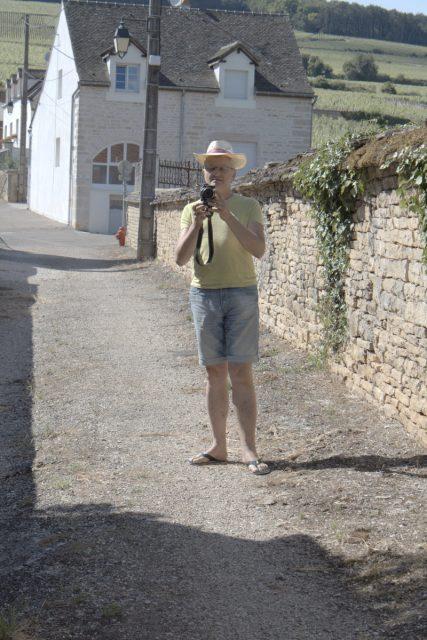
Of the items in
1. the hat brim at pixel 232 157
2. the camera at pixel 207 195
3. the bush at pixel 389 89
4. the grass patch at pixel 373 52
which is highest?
the grass patch at pixel 373 52

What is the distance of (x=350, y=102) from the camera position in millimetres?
73812

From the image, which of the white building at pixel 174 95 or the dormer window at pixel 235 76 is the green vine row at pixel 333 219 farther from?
the dormer window at pixel 235 76

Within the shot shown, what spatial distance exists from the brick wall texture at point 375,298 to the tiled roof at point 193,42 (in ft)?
86.7

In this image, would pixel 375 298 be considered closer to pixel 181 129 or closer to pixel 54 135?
pixel 181 129

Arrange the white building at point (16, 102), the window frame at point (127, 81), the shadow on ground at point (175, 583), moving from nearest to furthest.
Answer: the shadow on ground at point (175, 583) → the window frame at point (127, 81) → the white building at point (16, 102)

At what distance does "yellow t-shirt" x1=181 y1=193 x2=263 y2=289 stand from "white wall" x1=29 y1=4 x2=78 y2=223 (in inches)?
1248

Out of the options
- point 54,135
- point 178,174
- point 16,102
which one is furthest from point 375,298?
point 16,102

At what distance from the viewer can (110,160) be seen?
36094mm

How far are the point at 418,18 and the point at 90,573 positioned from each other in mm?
137534

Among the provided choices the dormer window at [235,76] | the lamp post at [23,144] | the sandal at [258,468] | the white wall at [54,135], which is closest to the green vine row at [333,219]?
the sandal at [258,468]

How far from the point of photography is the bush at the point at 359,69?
335ft

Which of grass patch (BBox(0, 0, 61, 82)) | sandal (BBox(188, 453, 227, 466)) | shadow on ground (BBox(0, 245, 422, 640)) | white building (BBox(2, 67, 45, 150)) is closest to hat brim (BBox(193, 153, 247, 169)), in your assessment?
sandal (BBox(188, 453, 227, 466))

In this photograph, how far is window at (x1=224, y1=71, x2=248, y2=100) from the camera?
120ft

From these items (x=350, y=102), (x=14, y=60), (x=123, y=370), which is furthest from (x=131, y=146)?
(x=14, y=60)
